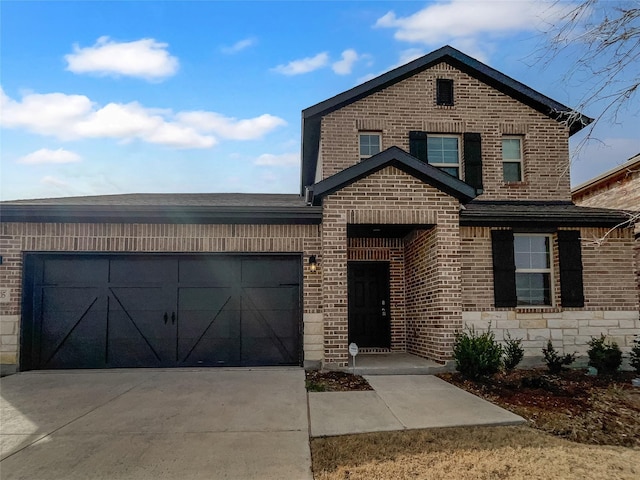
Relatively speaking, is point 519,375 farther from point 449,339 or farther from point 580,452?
point 580,452

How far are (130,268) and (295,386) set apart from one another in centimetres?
432

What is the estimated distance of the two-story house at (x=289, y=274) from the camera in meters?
8.55

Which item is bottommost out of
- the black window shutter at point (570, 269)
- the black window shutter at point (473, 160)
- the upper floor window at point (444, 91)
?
the black window shutter at point (570, 269)

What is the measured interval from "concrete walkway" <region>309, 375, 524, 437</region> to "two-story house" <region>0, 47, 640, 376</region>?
1627 millimetres

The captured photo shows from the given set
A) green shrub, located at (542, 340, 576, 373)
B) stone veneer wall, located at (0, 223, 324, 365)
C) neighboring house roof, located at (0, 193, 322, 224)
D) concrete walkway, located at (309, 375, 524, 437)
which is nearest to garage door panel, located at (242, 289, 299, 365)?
stone veneer wall, located at (0, 223, 324, 365)

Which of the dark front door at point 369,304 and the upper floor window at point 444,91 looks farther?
the upper floor window at point 444,91

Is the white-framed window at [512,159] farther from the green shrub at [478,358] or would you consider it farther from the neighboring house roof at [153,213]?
the neighboring house roof at [153,213]

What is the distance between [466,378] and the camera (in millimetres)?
7691

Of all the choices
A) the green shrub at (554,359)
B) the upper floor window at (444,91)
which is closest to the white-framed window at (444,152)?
the upper floor window at (444,91)

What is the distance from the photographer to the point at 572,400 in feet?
21.3

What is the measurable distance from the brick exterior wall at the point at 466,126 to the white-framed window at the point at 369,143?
0.16m

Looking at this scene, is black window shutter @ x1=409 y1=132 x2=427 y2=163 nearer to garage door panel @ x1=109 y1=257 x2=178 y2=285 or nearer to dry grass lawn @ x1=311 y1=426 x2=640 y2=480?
garage door panel @ x1=109 y1=257 x2=178 y2=285

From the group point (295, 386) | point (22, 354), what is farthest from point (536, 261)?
point (22, 354)

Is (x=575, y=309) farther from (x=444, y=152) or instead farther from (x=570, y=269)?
(x=444, y=152)
